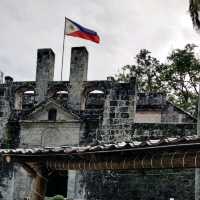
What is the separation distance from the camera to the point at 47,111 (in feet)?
56.4

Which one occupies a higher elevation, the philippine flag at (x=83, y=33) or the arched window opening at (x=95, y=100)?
the philippine flag at (x=83, y=33)

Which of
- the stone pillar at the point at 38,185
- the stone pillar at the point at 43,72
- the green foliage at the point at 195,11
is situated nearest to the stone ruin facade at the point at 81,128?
the stone pillar at the point at 43,72

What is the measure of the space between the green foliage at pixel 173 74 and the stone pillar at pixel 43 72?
1276 cm

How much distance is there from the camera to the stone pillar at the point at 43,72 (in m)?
17.6

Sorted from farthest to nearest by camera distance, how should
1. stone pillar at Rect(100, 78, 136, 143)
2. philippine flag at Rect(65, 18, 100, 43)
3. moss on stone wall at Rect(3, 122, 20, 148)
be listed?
philippine flag at Rect(65, 18, 100, 43)
moss on stone wall at Rect(3, 122, 20, 148)
stone pillar at Rect(100, 78, 136, 143)

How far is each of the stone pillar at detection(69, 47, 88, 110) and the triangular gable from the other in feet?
1.18

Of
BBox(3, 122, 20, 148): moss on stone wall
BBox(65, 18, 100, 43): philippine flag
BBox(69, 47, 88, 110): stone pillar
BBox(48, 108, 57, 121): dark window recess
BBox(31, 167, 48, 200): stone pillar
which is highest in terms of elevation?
BBox(65, 18, 100, 43): philippine flag

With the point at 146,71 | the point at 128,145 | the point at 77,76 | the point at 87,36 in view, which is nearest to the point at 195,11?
the point at 77,76

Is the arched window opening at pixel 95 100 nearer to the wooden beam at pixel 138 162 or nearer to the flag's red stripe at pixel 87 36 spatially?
the flag's red stripe at pixel 87 36

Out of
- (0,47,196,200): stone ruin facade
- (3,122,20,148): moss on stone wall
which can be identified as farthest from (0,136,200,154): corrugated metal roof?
(3,122,20,148): moss on stone wall

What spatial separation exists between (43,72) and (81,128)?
2792 mm

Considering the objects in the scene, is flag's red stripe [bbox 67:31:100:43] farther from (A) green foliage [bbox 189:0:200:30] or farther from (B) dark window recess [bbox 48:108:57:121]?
(A) green foliage [bbox 189:0:200:30]

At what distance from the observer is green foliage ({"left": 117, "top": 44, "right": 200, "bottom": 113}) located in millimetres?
28453

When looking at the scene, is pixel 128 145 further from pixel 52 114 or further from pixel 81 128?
pixel 52 114
